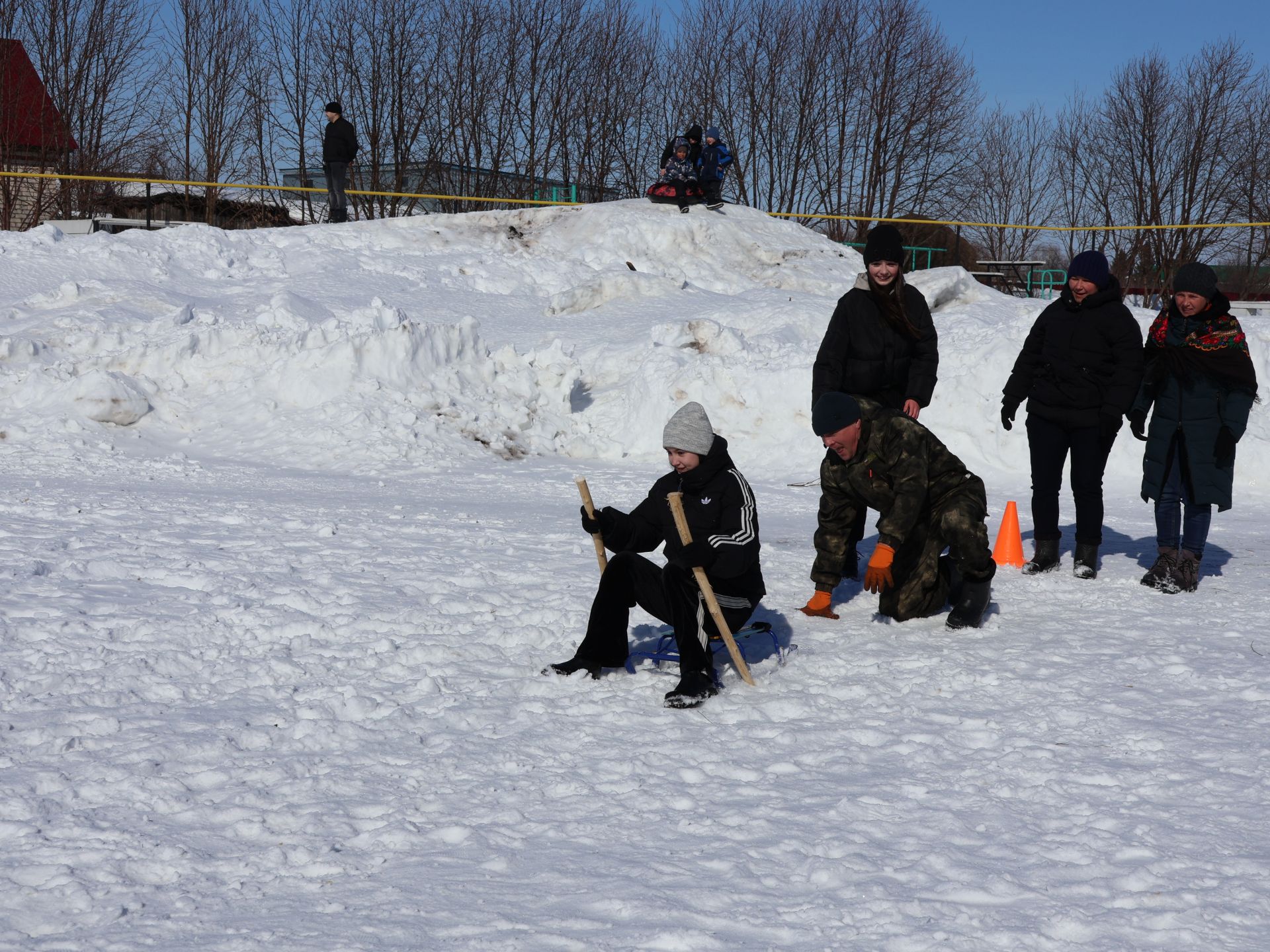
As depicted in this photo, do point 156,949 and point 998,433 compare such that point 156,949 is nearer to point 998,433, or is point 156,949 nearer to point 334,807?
point 334,807

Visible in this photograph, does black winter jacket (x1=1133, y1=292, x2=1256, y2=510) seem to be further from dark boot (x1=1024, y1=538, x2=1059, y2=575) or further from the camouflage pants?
the camouflage pants

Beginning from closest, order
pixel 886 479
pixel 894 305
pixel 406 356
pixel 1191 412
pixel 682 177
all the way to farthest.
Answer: pixel 886 479, pixel 894 305, pixel 1191 412, pixel 406 356, pixel 682 177

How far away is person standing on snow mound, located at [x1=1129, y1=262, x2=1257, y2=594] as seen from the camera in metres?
5.85

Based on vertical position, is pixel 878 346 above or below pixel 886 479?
above

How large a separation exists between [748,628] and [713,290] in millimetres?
11938

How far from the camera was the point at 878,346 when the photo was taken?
589cm

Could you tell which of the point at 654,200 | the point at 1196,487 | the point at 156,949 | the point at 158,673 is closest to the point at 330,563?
the point at 158,673

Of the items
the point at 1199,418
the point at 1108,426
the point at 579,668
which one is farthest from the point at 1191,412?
the point at 579,668

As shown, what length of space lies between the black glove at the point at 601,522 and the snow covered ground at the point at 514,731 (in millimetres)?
613

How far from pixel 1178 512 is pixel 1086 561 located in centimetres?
54

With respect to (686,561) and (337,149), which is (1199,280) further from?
(337,149)

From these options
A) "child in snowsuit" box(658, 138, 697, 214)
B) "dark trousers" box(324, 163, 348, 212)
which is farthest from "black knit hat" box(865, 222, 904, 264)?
"dark trousers" box(324, 163, 348, 212)

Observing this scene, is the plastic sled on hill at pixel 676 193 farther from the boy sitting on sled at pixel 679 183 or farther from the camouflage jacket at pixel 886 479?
the camouflage jacket at pixel 886 479

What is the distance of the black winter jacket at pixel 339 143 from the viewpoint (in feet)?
56.4
